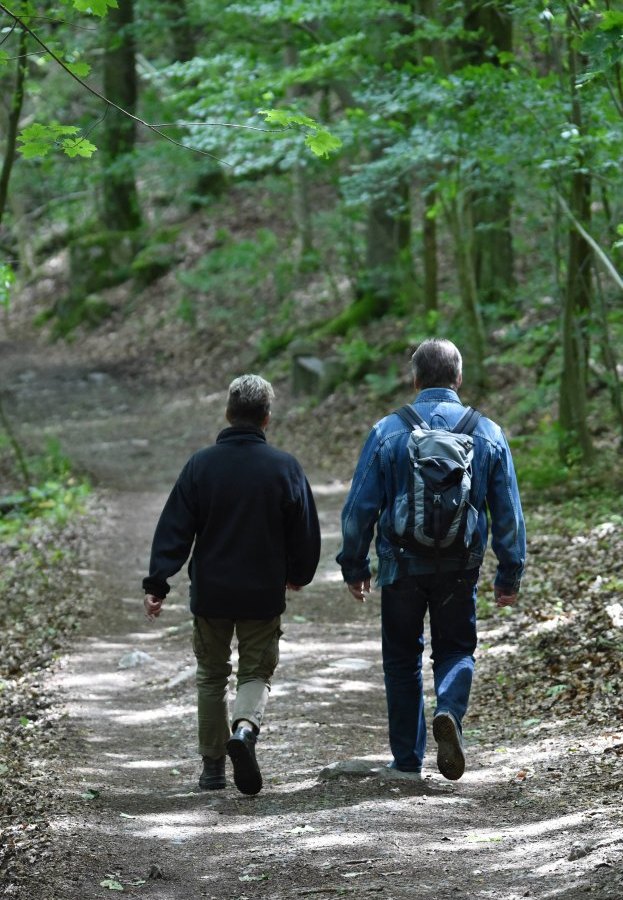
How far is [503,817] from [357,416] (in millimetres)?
12451

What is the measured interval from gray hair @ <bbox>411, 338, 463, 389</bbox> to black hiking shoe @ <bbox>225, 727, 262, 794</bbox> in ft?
5.91

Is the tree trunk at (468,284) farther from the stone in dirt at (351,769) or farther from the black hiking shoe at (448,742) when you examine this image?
the black hiking shoe at (448,742)

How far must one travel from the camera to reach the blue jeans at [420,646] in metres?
4.85

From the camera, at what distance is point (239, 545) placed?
5133 mm

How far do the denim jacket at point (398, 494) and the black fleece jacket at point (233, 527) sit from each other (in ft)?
1.46

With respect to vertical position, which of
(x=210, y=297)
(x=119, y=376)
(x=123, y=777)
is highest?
(x=210, y=297)

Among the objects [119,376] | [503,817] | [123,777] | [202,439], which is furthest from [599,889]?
[119,376]

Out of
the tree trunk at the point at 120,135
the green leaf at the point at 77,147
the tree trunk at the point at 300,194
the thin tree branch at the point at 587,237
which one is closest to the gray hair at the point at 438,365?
the green leaf at the point at 77,147

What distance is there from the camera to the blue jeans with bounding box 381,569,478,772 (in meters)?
4.85

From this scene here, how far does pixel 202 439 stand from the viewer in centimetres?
1811

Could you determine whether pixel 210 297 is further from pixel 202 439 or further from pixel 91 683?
pixel 91 683

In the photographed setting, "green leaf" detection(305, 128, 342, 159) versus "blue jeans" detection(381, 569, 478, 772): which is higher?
"green leaf" detection(305, 128, 342, 159)

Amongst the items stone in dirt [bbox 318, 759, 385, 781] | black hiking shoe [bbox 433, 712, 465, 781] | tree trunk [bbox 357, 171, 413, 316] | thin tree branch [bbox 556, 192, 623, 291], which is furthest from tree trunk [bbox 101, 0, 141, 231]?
black hiking shoe [bbox 433, 712, 465, 781]

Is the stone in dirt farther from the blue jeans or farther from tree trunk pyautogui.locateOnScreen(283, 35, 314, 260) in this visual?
tree trunk pyautogui.locateOnScreen(283, 35, 314, 260)
